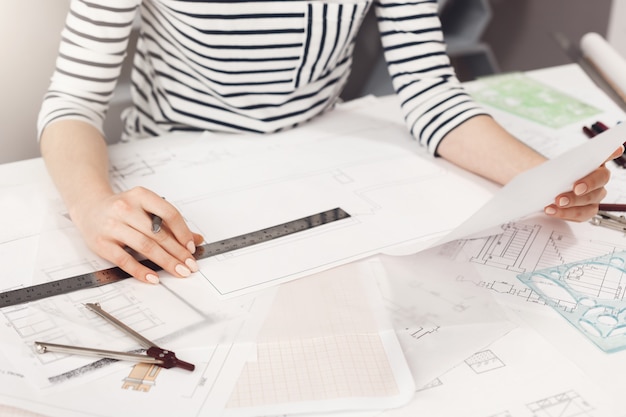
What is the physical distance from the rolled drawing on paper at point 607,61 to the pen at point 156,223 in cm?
78

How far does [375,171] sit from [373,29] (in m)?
0.81

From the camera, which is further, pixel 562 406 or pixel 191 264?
pixel 191 264

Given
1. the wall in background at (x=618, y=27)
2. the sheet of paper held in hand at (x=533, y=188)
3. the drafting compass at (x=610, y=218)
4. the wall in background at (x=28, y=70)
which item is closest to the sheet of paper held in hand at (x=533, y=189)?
the sheet of paper held in hand at (x=533, y=188)

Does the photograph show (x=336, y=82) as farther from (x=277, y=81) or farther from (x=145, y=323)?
(x=145, y=323)

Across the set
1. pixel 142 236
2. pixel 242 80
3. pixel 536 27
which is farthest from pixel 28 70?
pixel 536 27

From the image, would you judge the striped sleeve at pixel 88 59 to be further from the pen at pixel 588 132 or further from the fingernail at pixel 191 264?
the pen at pixel 588 132

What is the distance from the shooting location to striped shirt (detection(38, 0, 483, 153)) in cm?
91

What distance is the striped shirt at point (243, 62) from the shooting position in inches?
35.8

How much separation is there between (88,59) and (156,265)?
34 cm

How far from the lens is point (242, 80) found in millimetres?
983

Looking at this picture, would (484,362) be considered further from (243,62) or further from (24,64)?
(24,64)

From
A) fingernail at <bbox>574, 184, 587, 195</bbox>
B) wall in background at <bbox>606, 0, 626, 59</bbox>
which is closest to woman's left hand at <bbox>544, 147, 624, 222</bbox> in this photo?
fingernail at <bbox>574, 184, 587, 195</bbox>

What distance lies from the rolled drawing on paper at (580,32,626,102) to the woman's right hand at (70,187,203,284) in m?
0.77

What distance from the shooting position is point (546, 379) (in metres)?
0.58
